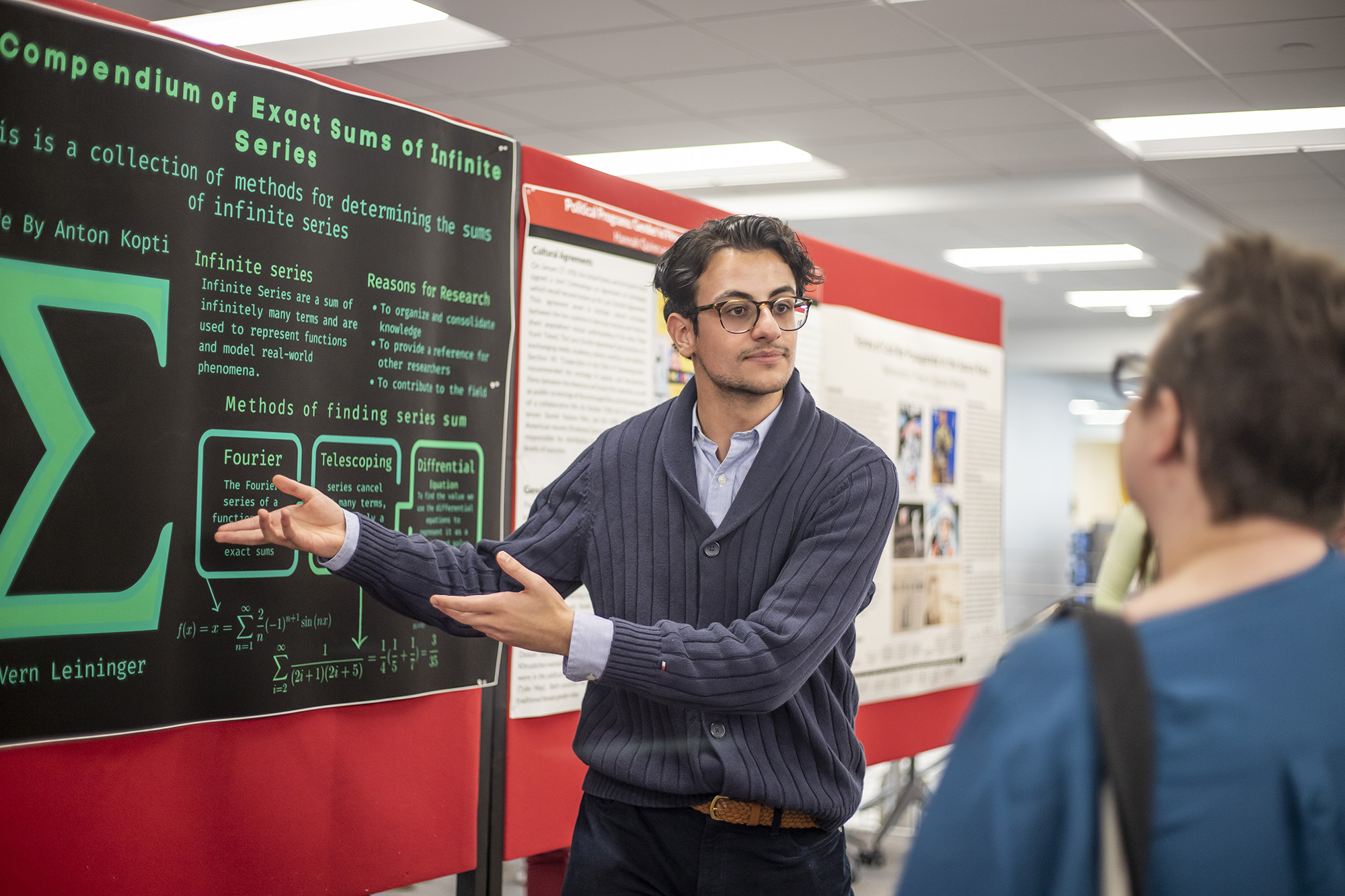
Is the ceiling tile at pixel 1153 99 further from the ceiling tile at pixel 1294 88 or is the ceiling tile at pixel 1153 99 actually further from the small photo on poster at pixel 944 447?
the small photo on poster at pixel 944 447

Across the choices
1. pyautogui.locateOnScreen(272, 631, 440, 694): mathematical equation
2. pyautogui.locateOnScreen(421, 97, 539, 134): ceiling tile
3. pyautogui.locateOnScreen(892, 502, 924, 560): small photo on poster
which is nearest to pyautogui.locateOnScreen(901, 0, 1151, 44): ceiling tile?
pyautogui.locateOnScreen(892, 502, 924, 560): small photo on poster

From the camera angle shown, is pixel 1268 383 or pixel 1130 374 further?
pixel 1130 374

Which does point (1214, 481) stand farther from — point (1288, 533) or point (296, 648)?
point (296, 648)

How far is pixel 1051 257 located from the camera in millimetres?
9375

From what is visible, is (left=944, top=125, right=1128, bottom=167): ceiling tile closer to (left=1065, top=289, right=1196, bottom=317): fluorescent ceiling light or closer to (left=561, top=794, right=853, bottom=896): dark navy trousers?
(left=1065, top=289, right=1196, bottom=317): fluorescent ceiling light

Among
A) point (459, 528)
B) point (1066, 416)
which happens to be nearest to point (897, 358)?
point (459, 528)

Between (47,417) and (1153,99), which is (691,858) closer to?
(47,417)

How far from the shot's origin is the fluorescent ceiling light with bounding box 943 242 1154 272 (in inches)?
356

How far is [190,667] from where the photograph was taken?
1869mm

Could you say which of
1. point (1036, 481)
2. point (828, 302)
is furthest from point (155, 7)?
point (1036, 481)

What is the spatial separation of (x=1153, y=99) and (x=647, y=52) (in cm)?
263

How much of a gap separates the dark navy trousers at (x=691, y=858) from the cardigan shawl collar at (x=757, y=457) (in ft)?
1.48

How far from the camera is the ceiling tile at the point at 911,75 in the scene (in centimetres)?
529

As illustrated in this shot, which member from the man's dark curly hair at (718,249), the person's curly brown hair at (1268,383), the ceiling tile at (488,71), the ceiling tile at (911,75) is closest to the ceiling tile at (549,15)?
the ceiling tile at (488,71)
